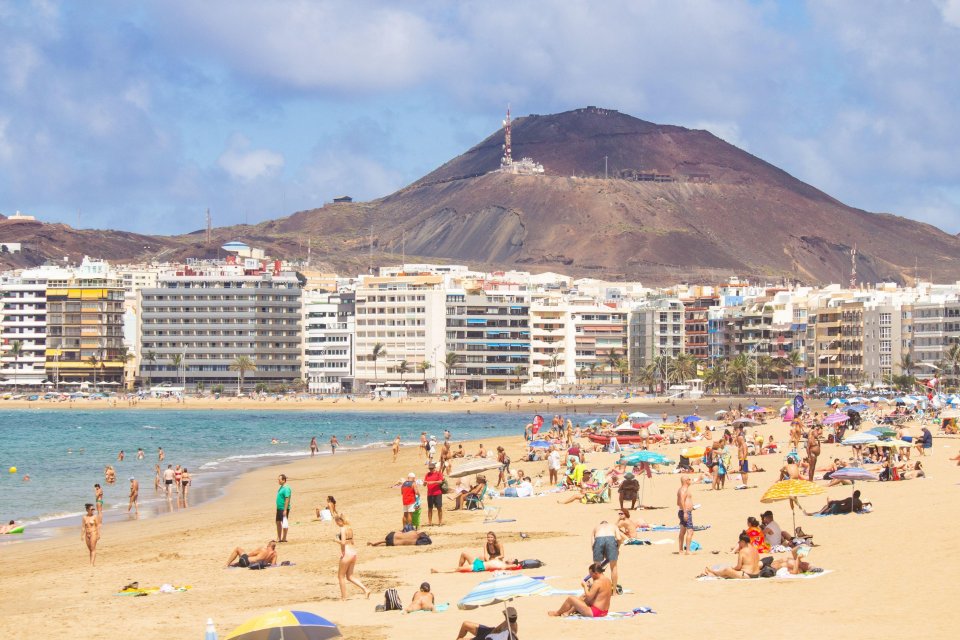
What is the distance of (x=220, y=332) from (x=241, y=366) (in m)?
6.86

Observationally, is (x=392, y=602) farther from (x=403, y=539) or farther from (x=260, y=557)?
(x=403, y=539)

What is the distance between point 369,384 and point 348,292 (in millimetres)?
12915

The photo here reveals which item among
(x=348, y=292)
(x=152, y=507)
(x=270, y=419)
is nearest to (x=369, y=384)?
(x=348, y=292)

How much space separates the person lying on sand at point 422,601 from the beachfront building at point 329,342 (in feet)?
444

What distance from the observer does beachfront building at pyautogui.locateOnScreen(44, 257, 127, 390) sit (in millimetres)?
157250

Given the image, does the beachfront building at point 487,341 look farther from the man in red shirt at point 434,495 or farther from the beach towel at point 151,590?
the beach towel at point 151,590

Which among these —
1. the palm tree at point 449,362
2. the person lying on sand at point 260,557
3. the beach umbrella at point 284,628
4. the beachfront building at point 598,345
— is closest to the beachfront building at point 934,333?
the beachfront building at point 598,345

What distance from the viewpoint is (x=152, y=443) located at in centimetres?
7075

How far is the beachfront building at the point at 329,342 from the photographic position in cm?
15375

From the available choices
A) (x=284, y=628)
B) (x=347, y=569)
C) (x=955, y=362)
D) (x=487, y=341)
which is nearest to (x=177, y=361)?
(x=487, y=341)

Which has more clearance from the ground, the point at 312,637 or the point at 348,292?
the point at 348,292

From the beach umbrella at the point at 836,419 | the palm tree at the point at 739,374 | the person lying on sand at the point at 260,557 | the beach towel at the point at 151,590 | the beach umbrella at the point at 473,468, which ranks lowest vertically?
the beach towel at the point at 151,590

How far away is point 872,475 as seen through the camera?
24.6 meters

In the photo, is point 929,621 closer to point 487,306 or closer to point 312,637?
point 312,637
